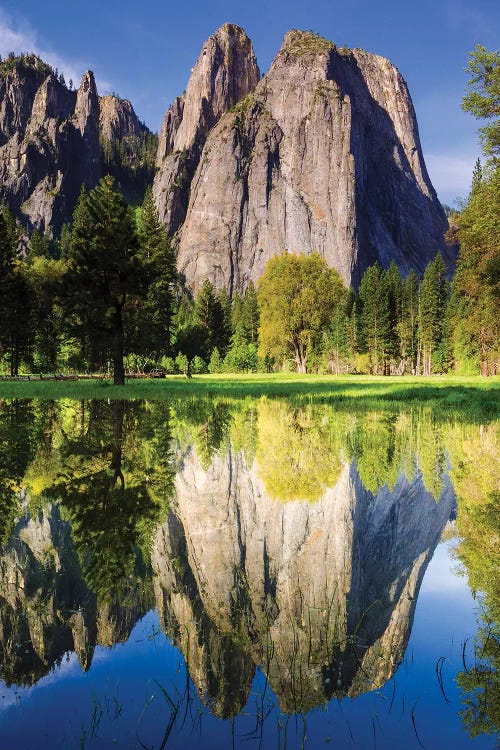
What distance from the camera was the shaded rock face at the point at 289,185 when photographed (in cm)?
17200

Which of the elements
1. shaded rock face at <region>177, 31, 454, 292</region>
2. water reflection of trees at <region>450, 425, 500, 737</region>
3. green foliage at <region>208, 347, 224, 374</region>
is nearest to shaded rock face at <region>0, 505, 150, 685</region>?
water reflection of trees at <region>450, 425, 500, 737</region>

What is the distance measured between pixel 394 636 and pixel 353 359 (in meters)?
103

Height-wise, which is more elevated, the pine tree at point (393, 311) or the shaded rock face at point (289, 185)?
the shaded rock face at point (289, 185)

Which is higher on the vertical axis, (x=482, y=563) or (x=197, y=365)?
(x=197, y=365)

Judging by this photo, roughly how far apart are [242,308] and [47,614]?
121 metres

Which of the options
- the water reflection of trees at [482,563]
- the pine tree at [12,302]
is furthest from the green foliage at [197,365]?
the water reflection of trees at [482,563]

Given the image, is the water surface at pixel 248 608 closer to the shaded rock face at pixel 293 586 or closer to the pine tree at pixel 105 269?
the shaded rock face at pixel 293 586

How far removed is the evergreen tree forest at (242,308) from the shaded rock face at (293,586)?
71.2 feet

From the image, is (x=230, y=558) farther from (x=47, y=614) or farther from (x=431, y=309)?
(x=431, y=309)

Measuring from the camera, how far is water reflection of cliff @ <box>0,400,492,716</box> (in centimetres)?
298

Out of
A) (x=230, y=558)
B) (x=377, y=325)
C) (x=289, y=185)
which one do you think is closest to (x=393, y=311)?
(x=377, y=325)

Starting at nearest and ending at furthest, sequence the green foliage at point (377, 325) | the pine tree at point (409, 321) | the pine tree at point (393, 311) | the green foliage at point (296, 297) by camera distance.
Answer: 1. the green foliage at point (296, 297)
2. the green foliage at point (377, 325)
3. the pine tree at point (393, 311)
4. the pine tree at point (409, 321)

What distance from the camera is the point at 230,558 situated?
4.37 metres

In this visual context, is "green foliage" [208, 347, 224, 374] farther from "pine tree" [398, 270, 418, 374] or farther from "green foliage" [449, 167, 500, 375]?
"green foliage" [449, 167, 500, 375]
